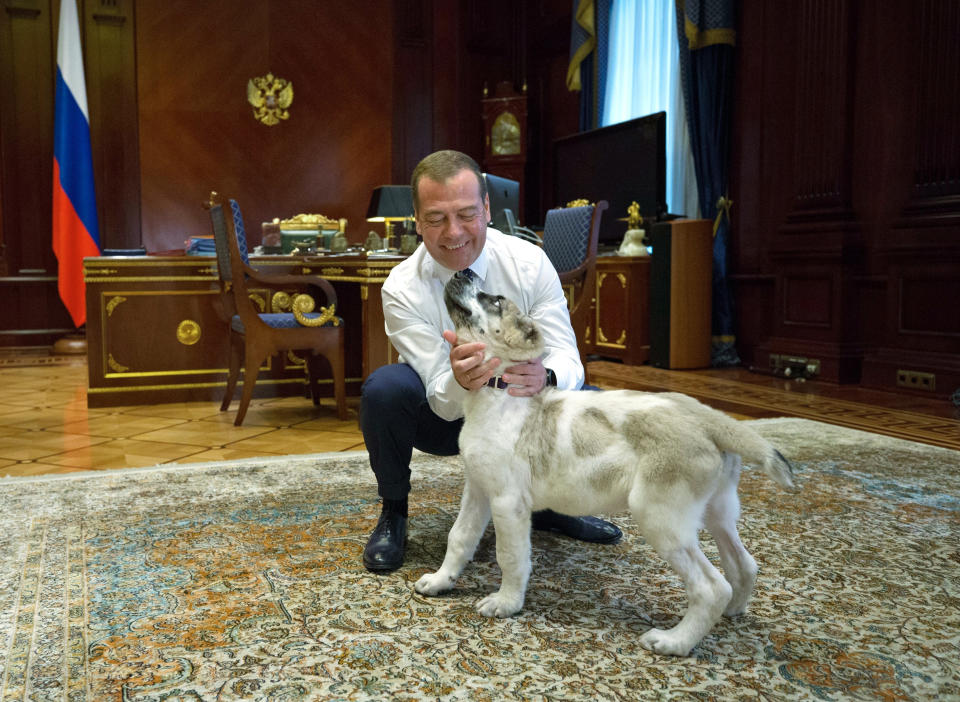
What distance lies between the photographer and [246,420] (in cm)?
419

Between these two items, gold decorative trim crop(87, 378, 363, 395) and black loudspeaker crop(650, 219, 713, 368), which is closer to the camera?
gold decorative trim crop(87, 378, 363, 395)

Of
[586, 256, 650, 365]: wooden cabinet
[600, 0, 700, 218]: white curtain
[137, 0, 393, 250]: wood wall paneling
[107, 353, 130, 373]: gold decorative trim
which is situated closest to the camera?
[107, 353, 130, 373]: gold decorative trim

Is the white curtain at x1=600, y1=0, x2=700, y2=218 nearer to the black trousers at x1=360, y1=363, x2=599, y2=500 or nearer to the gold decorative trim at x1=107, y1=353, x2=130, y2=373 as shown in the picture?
the gold decorative trim at x1=107, y1=353, x2=130, y2=373

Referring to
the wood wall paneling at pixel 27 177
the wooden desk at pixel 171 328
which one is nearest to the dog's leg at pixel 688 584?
the wooden desk at pixel 171 328

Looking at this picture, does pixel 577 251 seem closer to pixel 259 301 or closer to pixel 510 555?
pixel 259 301

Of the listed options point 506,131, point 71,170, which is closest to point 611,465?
point 71,170

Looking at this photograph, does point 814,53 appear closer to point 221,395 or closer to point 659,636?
point 221,395

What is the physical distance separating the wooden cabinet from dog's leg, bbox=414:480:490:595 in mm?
4723

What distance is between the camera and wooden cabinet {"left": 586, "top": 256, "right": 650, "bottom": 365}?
6.31 metres

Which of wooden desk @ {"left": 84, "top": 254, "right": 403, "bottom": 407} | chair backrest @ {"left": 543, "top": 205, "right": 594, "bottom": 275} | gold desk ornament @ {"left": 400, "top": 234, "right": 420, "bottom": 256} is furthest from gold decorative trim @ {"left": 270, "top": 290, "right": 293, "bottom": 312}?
chair backrest @ {"left": 543, "top": 205, "right": 594, "bottom": 275}

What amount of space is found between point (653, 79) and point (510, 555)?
6256 millimetres

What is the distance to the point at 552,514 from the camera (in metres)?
2.28

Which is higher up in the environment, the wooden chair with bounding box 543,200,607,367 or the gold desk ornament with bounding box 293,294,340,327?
the wooden chair with bounding box 543,200,607,367

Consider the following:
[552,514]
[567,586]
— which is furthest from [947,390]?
[567,586]
